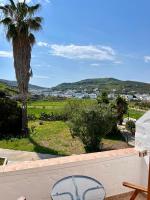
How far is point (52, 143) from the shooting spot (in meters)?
19.5

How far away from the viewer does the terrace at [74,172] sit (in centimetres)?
406

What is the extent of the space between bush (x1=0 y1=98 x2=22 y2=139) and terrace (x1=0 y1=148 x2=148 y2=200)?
18682 mm

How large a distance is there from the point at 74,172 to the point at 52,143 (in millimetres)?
15192

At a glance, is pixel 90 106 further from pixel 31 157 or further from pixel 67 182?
pixel 67 182

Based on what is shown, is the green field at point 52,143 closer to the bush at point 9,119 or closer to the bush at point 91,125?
the bush at point 91,125

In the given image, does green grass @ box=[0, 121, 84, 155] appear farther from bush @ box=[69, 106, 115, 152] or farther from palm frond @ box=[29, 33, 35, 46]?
palm frond @ box=[29, 33, 35, 46]

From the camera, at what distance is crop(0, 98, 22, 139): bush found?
23.4 meters

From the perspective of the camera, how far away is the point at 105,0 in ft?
57.2

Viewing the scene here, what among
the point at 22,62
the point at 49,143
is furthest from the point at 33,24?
the point at 49,143

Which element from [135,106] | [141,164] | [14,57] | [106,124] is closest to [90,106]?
[106,124]

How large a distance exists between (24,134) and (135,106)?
4096 cm

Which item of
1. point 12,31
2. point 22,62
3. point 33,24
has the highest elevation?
point 33,24

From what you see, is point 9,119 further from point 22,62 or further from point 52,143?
point 52,143

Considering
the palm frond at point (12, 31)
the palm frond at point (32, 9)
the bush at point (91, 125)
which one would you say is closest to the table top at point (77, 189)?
the bush at point (91, 125)
